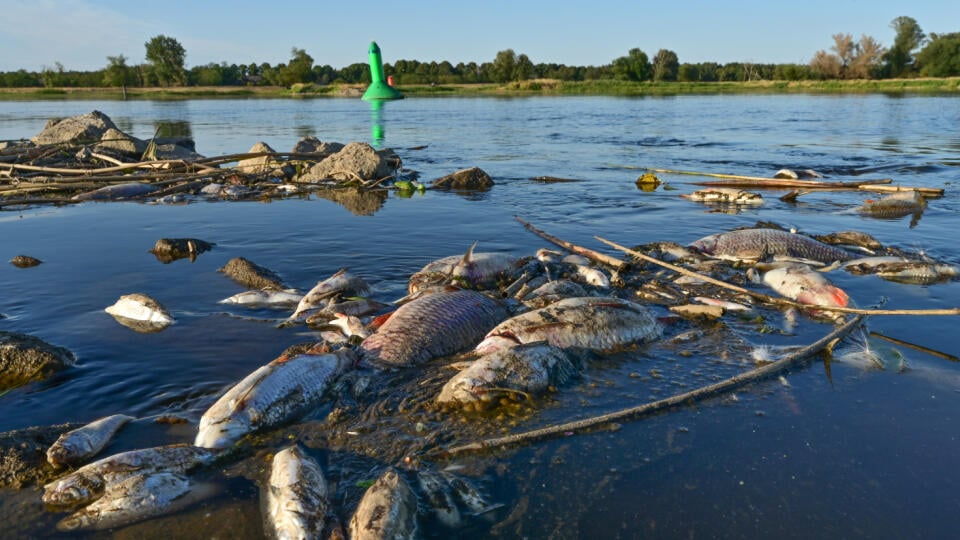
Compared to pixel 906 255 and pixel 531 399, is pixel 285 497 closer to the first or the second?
pixel 531 399

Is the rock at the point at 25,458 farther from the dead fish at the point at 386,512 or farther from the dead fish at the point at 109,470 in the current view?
the dead fish at the point at 386,512

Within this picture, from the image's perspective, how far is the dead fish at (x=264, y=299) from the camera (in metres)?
6.69

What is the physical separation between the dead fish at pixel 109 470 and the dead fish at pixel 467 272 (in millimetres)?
3600

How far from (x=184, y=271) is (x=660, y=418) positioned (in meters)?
6.56

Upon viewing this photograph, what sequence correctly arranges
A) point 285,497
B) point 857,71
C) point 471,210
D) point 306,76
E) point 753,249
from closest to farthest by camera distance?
point 285,497 → point 753,249 → point 471,210 → point 857,71 → point 306,76

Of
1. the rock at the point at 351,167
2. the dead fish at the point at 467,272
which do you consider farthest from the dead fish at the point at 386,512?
the rock at the point at 351,167

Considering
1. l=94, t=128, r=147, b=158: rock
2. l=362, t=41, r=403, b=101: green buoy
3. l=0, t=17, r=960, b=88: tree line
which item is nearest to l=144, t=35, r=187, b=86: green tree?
l=0, t=17, r=960, b=88: tree line

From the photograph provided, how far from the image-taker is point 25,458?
3.72 metres

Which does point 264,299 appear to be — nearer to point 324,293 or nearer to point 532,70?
point 324,293

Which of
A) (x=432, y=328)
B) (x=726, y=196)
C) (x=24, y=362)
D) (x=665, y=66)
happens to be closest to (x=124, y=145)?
(x=24, y=362)

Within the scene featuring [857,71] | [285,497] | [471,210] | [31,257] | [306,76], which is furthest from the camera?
[306,76]

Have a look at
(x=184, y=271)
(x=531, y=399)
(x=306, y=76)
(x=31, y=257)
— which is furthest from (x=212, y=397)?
(x=306, y=76)

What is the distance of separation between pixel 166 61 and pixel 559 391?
120m

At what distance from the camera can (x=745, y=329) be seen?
586cm
